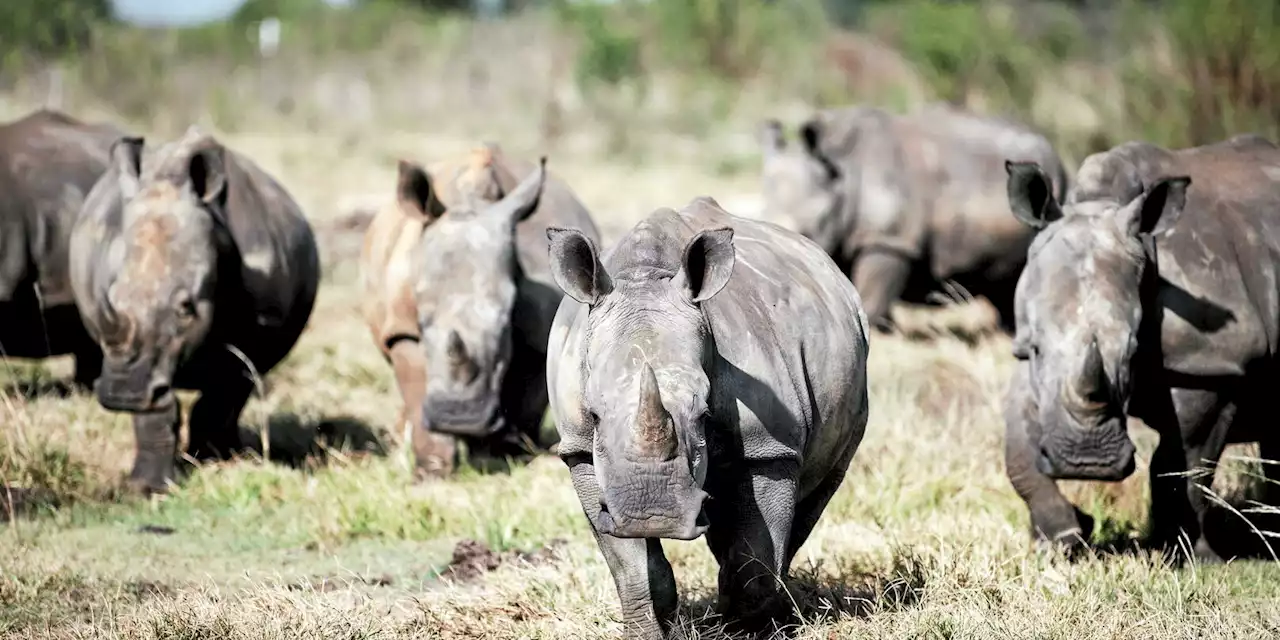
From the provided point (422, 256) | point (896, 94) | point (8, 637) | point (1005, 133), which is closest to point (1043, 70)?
point (896, 94)

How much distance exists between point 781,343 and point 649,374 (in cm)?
87

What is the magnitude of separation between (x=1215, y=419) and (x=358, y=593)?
3240 millimetres

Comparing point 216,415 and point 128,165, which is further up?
point 128,165

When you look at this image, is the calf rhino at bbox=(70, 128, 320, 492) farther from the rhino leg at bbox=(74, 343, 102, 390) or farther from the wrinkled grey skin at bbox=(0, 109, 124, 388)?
the rhino leg at bbox=(74, 343, 102, 390)

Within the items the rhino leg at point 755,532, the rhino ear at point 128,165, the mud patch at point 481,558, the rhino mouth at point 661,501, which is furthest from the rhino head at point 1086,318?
the rhino ear at point 128,165

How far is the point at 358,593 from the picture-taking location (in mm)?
5949

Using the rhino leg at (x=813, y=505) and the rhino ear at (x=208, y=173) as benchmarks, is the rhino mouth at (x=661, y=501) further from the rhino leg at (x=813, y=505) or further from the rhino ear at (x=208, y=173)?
the rhino ear at (x=208, y=173)

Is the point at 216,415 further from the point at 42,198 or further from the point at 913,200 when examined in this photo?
the point at 913,200

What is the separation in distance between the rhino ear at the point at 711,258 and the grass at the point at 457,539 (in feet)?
3.38

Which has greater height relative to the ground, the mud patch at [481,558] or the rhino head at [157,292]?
the rhino head at [157,292]

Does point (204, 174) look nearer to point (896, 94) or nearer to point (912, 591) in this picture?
point (912, 591)

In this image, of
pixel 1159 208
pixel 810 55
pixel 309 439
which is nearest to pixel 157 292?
pixel 309 439

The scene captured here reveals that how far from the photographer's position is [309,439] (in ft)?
30.4

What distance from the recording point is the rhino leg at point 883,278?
40.8 feet
